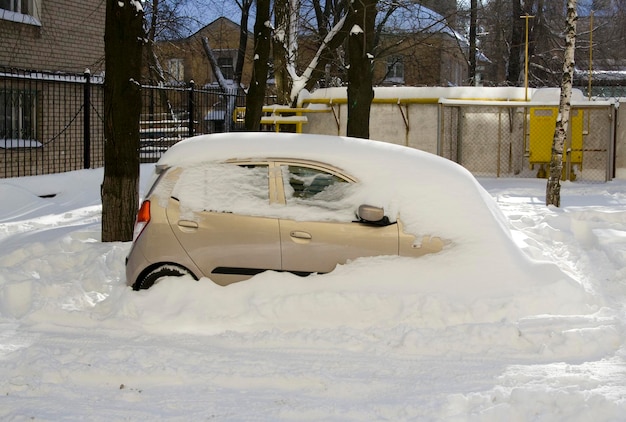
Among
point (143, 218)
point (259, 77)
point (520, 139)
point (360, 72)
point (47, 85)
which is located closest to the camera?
point (143, 218)

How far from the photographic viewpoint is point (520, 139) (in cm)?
2141

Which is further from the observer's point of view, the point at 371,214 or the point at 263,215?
the point at 263,215

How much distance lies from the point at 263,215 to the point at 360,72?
7.90 m

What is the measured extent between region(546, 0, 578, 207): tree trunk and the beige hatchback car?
7.59 metres

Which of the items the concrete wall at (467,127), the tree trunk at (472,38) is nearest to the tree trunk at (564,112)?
the concrete wall at (467,127)

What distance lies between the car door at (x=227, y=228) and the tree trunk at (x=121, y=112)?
9.70 feet

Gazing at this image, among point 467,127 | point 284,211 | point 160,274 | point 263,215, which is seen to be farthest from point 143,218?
point 467,127

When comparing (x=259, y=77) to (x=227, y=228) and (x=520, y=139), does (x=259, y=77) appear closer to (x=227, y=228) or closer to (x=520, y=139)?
(x=520, y=139)

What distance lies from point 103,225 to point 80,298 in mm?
2542

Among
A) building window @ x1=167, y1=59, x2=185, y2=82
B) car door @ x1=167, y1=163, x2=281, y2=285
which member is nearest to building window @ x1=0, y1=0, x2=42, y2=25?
car door @ x1=167, y1=163, x2=281, y2=285

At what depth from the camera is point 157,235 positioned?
7094 millimetres

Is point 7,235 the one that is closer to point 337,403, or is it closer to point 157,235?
point 157,235

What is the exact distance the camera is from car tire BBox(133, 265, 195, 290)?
23.4ft

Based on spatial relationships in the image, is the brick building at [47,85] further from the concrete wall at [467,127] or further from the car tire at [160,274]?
the car tire at [160,274]
